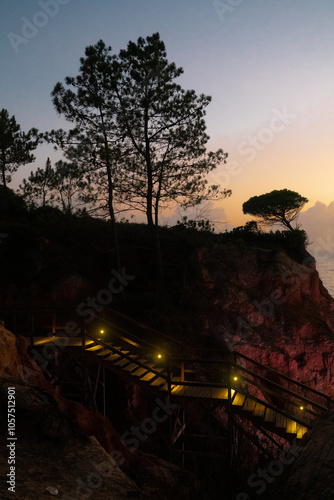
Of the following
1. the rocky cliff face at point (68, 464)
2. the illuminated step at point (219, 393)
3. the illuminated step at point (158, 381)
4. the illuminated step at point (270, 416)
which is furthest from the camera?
the illuminated step at point (158, 381)

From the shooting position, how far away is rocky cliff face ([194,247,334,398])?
16297 millimetres

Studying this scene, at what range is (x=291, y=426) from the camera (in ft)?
31.3

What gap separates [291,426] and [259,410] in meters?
0.91

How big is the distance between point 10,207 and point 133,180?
10.3 meters

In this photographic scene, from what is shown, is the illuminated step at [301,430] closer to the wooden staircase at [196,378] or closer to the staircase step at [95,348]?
the wooden staircase at [196,378]

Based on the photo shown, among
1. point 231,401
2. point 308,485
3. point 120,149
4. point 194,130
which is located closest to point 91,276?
point 120,149

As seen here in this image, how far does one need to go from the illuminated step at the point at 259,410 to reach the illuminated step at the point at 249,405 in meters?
0.09

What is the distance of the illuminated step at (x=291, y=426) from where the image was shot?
935 cm

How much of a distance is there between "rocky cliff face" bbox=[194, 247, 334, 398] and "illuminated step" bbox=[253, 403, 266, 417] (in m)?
5.50

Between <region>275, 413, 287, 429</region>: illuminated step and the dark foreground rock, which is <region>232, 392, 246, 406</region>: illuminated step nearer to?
<region>275, 413, 287, 429</region>: illuminated step

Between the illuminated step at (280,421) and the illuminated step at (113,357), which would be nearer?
the illuminated step at (280,421)

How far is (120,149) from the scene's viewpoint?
16.6m

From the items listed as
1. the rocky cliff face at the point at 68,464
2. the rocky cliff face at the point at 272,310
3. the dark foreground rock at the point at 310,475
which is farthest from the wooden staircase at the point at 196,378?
the dark foreground rock at the point at 310,475

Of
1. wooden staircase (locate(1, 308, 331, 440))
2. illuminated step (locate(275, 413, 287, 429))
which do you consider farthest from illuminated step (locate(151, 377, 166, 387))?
illuminated step (locate(275, 413, 287, 429))
